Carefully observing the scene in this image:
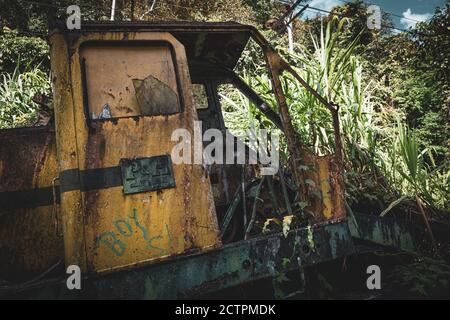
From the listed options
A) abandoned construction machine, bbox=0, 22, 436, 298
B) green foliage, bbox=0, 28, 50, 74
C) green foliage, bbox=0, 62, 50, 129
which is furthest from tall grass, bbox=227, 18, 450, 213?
green foliage, bbox=0, 28, 50, 74

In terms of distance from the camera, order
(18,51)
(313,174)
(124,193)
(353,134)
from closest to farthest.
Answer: (124,193), (313,174), (353,134), (18,51)

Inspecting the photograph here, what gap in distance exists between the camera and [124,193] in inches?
65.7

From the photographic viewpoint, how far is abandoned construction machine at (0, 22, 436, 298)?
1602 millimetres

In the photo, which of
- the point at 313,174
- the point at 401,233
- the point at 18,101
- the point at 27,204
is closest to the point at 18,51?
the point at 18,101

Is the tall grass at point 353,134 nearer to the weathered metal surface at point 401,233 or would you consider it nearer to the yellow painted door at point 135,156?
the weathered metal surface at point 401,233

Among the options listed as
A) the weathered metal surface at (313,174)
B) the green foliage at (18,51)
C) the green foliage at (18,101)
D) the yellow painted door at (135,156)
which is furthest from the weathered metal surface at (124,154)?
the green foliage at (18,51)

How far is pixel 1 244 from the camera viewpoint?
1.83m

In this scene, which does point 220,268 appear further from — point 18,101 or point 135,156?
point 18,101

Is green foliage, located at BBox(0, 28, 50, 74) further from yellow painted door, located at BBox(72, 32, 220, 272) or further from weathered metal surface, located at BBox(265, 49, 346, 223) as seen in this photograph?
weathered metal surface, located at BBox(265, 49, 346, 223)

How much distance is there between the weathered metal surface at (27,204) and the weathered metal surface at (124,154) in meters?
0.37

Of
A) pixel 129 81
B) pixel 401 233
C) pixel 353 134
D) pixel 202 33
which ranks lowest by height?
pixel 401 233

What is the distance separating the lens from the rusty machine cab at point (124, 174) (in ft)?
5.29

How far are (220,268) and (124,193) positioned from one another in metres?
0.66
